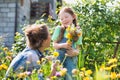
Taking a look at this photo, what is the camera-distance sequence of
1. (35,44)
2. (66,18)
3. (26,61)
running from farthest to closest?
(66,18) < (35,44) < (26,61)

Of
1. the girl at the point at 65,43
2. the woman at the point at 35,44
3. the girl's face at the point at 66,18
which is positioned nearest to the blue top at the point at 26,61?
the woman at the point at 35,44

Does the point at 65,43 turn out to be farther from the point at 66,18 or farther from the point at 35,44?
the point at 35,44

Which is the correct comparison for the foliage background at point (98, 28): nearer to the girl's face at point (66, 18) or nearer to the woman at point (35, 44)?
the girl's face at point (66, 18)

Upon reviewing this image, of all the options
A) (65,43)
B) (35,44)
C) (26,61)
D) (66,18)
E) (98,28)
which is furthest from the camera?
(98,28)

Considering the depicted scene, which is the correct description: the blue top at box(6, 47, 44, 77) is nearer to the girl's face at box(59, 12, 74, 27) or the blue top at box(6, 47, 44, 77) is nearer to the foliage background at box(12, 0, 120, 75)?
the girl's face at box(59, 12, 74, 27)

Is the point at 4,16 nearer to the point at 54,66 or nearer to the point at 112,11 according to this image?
the point at 112,11

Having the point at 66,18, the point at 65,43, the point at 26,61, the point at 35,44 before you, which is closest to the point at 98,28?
the point at 66,18

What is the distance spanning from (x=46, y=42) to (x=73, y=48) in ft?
1.98

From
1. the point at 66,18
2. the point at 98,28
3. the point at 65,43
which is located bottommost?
the point at 98,28

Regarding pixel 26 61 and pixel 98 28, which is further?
pixel 98 28

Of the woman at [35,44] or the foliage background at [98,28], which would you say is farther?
the foliage background at [98,28]

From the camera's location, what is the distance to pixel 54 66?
2.61 meters

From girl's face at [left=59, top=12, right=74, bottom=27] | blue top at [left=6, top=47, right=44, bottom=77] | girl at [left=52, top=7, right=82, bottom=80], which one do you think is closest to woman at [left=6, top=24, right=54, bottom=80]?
blue top at [left=6, top=47, right=44, bottom=77]

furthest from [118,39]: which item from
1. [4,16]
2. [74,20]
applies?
[4,16]
